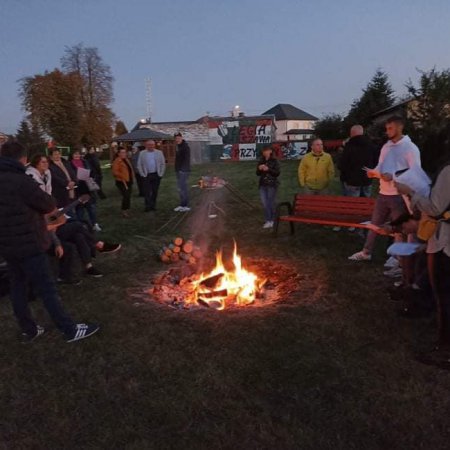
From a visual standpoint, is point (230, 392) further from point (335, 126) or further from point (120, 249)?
point (335, 126)

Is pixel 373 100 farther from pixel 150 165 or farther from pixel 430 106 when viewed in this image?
pixel 150 165

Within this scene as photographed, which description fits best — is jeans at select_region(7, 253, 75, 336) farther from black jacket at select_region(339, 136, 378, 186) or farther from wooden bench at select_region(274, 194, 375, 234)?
black jacket at select_region(339, 136, 378, 186)

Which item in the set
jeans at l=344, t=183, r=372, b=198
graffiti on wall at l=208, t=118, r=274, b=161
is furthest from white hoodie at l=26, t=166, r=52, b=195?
graffiti on wall at l=208, t=118, r=274, b=161

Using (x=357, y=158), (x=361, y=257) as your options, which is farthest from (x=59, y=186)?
(x=357, y=158)

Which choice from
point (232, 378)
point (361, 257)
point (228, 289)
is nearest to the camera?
point (232, 378)

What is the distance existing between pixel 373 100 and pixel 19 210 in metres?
30.7

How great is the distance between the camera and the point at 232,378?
3381 millimetres

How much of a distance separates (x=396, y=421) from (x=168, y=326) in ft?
7.83

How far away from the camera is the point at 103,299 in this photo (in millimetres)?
5156

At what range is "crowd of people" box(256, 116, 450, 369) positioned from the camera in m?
3.24

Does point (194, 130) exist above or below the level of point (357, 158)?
above

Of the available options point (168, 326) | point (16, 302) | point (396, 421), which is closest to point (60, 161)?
point (16, 302)

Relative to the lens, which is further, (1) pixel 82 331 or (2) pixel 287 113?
(2) pixel 287 113

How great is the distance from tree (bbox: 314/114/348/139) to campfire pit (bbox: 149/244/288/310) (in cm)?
2891
